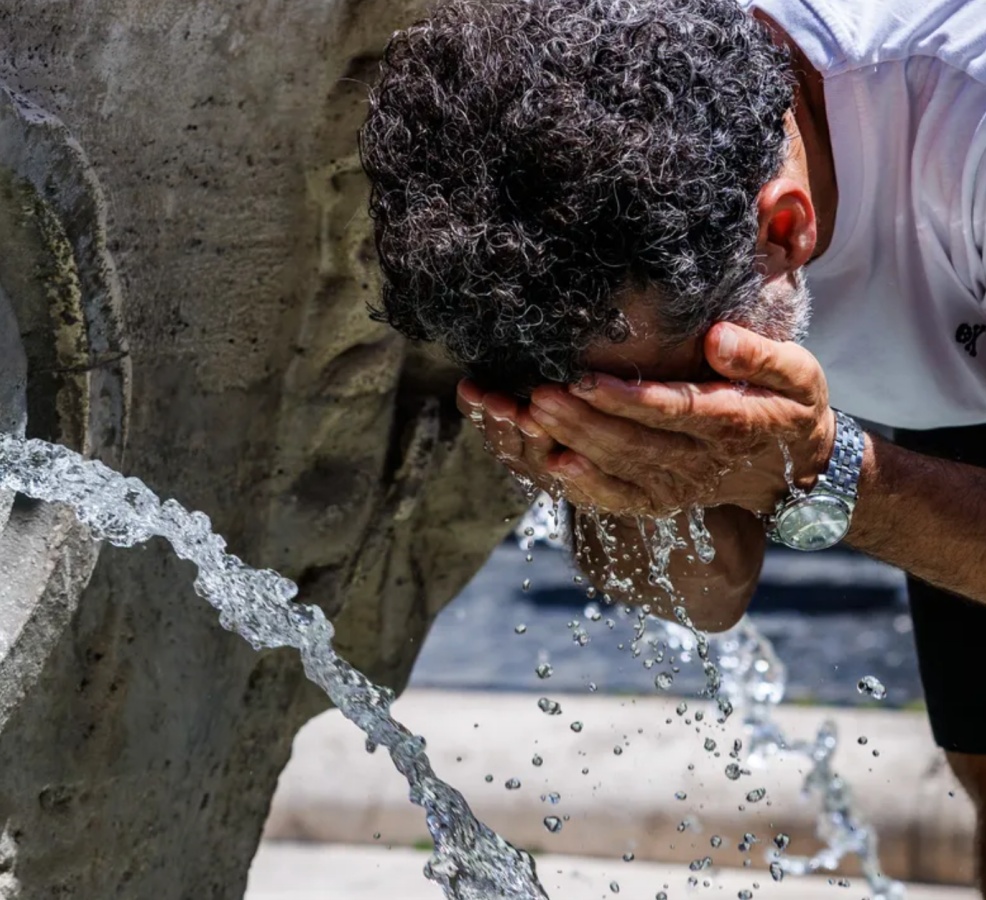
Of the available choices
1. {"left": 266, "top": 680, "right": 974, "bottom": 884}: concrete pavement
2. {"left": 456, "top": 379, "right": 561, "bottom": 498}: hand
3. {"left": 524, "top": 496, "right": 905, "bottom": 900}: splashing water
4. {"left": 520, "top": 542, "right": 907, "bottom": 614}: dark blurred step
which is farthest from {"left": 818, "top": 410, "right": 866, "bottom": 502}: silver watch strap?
{"left": 520, "top": 542, "right": 907, "bottom": 614}: dark blurred step

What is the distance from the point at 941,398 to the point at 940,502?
0.58ft

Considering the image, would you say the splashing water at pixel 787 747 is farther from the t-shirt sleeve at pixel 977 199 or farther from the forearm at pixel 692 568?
the t-shirt sleeve at pixel 977 199

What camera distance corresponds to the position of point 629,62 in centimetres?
129

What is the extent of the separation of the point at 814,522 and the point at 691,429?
0.20m

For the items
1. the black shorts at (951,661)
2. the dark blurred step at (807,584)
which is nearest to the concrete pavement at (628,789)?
the black shorts at (951,661)

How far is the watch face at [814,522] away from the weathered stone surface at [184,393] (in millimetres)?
483

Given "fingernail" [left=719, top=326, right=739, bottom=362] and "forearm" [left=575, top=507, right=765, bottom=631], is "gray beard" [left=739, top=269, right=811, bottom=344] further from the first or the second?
"forearm" [left=575, top=507, right=765, bottom=631]

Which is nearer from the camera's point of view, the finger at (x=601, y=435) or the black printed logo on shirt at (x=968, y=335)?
the finger at (x=601, y=435)

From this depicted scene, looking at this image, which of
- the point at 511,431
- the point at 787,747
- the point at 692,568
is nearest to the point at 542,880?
the point at 787,747

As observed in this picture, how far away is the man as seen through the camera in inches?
50.1

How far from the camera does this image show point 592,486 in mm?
1363

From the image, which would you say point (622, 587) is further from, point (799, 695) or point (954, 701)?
point (799, 695)

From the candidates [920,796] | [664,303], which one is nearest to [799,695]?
[920,796]

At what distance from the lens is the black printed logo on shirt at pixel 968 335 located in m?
1.56
